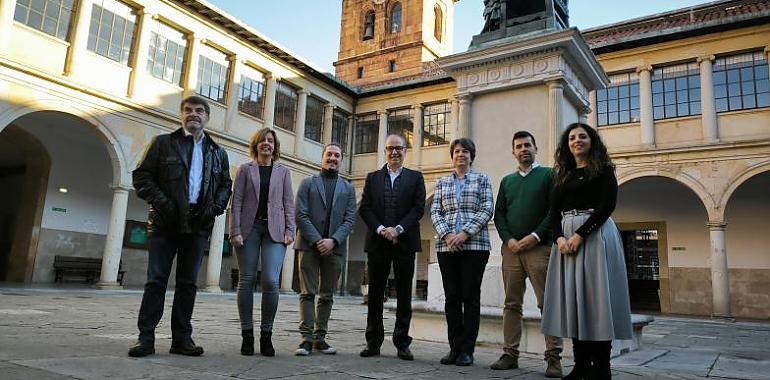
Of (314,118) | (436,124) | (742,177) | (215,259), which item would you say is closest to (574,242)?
(742,177)

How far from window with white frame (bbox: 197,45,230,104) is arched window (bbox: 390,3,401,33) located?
540 inches

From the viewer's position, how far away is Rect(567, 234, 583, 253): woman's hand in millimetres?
2752

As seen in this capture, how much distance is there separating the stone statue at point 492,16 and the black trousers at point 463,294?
299 centimetres

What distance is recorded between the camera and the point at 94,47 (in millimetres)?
12523

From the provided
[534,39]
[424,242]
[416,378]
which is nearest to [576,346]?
[416,378]

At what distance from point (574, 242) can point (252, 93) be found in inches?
599

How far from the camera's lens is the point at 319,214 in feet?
12.4

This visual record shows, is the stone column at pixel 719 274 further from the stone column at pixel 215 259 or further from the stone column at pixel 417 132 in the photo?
the stone column at pixel 215 259

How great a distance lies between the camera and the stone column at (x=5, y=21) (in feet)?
34.6

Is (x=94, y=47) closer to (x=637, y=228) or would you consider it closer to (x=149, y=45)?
(x=149, y=45)

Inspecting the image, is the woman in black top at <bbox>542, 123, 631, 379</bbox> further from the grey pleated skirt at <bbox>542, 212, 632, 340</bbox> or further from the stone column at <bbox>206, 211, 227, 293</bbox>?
the stone column at <bbox>206, 211, 227, 293</bbox>

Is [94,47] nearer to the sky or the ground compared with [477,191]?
nearer to the sky

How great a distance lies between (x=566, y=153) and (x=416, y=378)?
4.94ft

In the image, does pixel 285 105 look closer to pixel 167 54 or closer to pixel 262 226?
pixel 167 54
